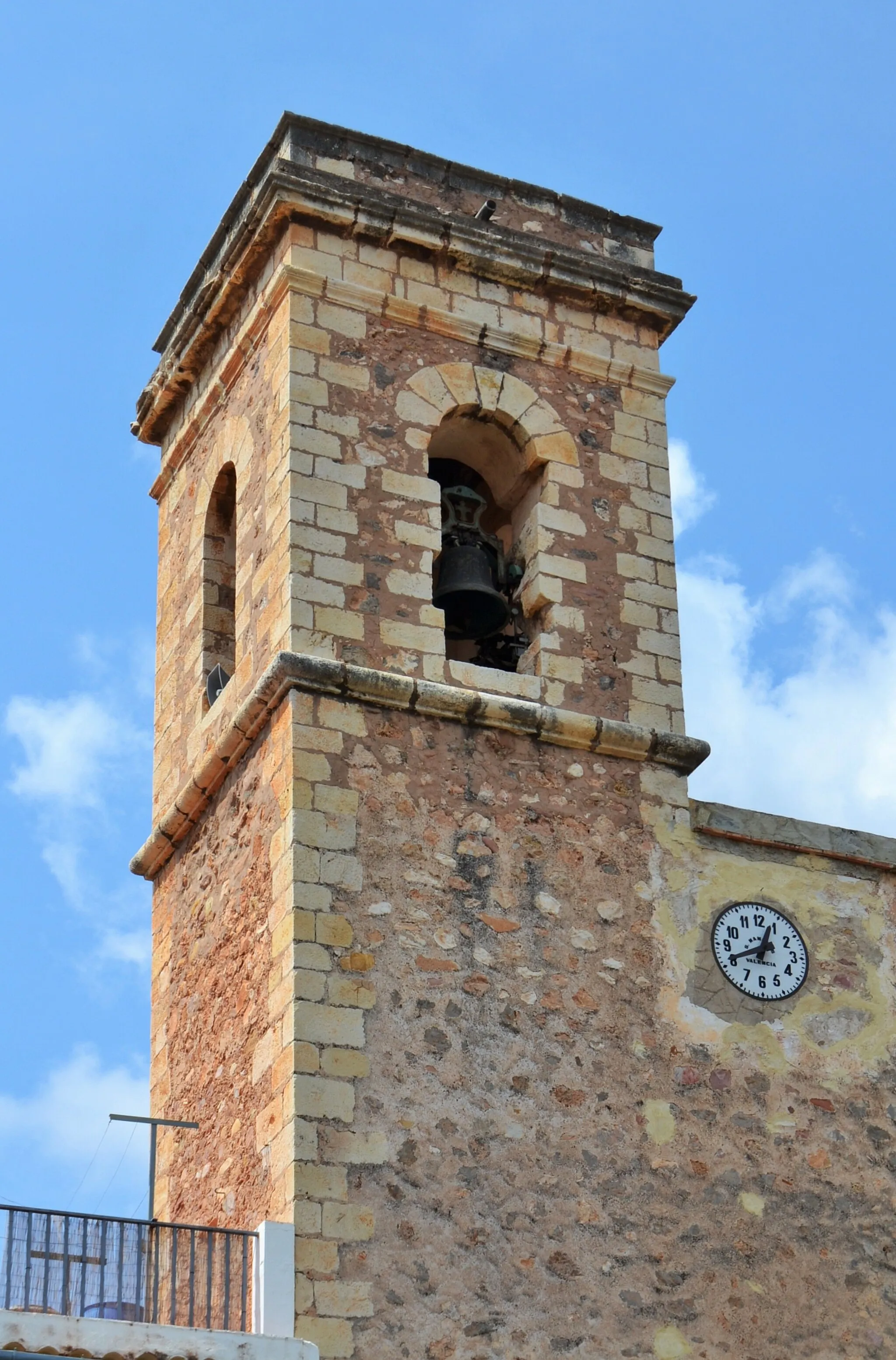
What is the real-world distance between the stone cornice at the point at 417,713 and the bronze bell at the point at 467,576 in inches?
30.9

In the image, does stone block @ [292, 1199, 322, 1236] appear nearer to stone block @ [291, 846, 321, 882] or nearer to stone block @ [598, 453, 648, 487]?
stone block @ [291, 846, 321, 882]

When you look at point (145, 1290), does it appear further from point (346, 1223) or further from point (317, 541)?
point (317, 541)

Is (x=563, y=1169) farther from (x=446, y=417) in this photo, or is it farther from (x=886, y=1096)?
(x=446, y=417)

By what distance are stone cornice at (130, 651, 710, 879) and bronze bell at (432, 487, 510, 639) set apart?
784mm

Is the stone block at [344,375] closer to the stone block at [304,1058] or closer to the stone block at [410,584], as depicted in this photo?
the stone block at [410,584]

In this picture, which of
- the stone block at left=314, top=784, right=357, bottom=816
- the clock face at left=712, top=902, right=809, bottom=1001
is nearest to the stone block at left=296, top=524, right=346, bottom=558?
the stone block at left=314, top=784, right=357, bottom=816

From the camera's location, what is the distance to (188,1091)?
12188 millimetres

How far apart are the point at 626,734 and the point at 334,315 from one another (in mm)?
2538

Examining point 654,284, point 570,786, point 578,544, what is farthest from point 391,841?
point 654,284

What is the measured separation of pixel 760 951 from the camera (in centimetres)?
1202

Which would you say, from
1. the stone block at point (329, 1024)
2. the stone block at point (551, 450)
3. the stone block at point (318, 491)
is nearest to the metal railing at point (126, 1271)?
the stone block at point (329, 1024)

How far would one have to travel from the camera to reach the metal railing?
10070 millimetres

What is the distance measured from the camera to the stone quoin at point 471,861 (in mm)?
10820

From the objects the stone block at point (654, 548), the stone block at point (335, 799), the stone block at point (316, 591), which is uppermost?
the stone block at point (654, 548)
